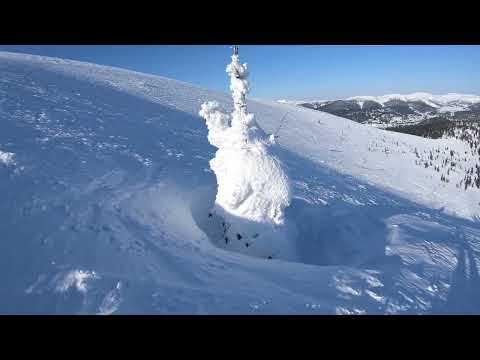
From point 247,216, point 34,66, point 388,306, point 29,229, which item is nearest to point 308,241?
point 247,216

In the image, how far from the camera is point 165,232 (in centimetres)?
618

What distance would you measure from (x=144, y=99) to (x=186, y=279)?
16529 mm

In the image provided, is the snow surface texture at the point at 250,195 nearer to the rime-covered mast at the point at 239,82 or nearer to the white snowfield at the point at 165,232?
the rime-covered mast at the point at 239,82

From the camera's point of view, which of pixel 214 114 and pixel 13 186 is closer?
pixel 13 186

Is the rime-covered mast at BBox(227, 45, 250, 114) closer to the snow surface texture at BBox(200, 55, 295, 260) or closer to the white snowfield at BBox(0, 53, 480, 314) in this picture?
the snow surface texture at BBox(200, 55, 295, 260)

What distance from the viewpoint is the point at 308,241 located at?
883 cm

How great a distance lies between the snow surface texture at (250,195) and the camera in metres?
7.45

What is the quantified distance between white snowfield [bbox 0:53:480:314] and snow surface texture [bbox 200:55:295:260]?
2.23 feet

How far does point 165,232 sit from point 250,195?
2.45m

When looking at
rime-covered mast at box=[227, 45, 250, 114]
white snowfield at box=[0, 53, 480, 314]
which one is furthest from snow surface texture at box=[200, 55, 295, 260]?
white snowfield at box=[0, 53, 480, 314]
